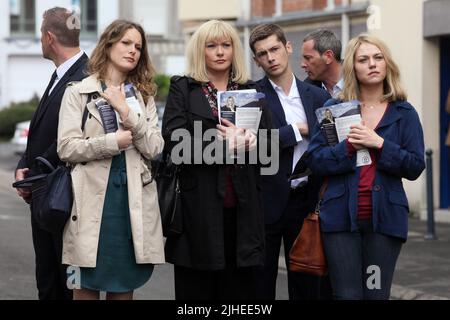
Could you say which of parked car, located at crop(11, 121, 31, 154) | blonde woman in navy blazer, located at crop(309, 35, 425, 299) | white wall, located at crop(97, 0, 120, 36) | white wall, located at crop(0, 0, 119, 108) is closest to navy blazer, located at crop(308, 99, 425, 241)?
blonde woman in navy blazer, located at crop(309, 35, 425, 299)

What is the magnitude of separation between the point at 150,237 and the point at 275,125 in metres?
1.21

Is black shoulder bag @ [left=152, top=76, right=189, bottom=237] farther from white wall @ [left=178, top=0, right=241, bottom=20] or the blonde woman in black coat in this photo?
white wall @ [left=178, top=0, right=241, bottom=20]

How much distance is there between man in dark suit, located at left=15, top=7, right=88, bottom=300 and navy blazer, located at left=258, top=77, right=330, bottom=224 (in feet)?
3.98

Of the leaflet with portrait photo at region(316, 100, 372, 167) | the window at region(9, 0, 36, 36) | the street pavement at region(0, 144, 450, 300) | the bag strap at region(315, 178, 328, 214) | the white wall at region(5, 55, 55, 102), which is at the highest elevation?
the window at region(9, 0, 36, 36)

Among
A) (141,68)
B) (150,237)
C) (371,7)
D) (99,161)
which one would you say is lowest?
(150,237)

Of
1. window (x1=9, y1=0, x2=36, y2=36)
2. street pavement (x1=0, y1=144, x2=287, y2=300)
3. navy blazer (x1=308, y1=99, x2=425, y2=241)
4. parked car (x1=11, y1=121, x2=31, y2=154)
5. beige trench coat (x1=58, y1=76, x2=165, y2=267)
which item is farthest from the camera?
window (x1=9, y1=0, x2=36, y2=36)

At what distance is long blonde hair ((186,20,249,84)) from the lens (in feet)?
21.3

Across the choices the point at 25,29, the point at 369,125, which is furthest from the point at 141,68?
the point at 25,29

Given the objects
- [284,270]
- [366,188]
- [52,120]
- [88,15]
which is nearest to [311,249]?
[366,188]

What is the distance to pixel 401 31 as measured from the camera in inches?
632

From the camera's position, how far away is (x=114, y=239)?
6.23m

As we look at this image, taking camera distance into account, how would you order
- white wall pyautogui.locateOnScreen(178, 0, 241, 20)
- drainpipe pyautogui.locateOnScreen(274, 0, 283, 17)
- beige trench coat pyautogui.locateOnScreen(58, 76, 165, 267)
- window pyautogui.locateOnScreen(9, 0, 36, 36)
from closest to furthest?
beige trench coat pyautogui.locateOnScreen(58, 76, 165, 267), drainpipe pyautogui.locateOnScreen(274, 0, 283, 17), white wall pyautogui.locateOnScreen(178, 0, 241, 20), window pyautogui.locateOnScreen(9, 0, 36, 36)

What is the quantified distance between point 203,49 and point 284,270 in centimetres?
528
